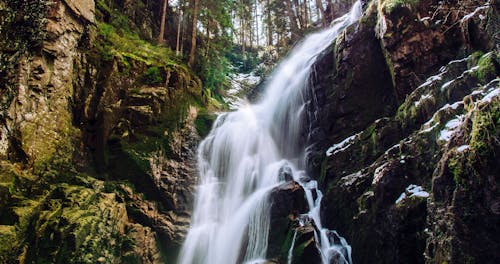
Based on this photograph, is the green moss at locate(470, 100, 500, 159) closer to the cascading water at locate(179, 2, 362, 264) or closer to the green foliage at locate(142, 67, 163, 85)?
the cascading water at locate(179, 2, 362, 264)

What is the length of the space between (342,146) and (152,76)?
7.55 metres

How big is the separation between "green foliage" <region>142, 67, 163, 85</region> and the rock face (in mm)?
6131

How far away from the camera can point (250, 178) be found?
1214cm

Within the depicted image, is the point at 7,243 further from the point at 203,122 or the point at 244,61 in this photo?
the point at 244,61

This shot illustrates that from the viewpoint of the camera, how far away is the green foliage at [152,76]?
12663 mm

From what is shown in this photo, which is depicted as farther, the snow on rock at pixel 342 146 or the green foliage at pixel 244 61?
the green foliage at pixel 244 61

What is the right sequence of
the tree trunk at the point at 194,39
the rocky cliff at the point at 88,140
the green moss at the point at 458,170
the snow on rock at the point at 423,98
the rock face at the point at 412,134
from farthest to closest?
the tree trunk at the point at 194,39 → the snow on rock at the point at 423,98 → the rocky cliff at the point at 88,140 → the green moss at the point at 458,170 → the rock face at the point at 412,134

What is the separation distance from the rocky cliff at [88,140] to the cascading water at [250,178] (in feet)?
2.15

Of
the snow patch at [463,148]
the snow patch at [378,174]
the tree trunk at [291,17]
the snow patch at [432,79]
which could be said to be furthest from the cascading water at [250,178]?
the tree trunk at [291,17]

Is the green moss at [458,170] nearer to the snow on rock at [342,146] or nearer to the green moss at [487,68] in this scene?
the green moss at [487,68]

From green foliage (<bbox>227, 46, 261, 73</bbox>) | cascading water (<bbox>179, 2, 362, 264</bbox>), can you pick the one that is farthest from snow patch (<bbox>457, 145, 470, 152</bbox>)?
green foliage (<bbox>227, 46, 261, 73</bbox>)

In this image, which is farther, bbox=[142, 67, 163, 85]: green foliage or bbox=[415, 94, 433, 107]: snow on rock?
bbox=[142, 67, 163, 85]: green foliage

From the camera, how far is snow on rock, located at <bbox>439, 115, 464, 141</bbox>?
716 cm

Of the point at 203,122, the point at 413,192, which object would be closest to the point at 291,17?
the point at 203,122
